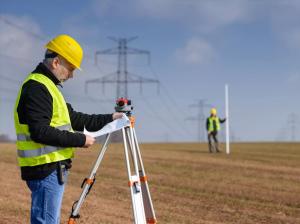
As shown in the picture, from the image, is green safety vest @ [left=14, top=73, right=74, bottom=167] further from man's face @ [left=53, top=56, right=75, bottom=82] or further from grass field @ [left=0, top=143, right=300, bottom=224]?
grass field @ [left=0, top=143, right=300, bottom=224]

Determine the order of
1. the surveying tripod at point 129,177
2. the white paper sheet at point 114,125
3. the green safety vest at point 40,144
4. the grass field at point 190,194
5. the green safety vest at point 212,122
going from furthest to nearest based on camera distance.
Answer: the green safety vest at point 212,122 < the grass field at point 190,194 < the surveying tripod at point 129,177 < the white paper sheet at point 114,125 < the green safety vest at point 40,144

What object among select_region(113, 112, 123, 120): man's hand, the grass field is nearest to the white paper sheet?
select_region(113, 112, 123, 120): man's hand

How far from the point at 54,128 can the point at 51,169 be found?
0.32m

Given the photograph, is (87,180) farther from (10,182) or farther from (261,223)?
(10,182)

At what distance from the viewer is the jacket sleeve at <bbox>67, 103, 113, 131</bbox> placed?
486 cm

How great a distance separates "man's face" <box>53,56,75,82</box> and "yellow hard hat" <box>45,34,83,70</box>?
4 centimetres

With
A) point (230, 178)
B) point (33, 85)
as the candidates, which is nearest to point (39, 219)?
point (33, 85)

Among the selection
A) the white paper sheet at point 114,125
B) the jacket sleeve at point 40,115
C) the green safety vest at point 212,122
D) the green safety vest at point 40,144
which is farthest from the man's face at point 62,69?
the green safety vest at point 212,122

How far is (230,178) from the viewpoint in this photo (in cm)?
1394

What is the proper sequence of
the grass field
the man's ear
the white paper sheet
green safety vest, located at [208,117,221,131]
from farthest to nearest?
1. green safety vest, located at [208,117,221,131]
2. the grass field
3. the white paper sheet
4. the man's ear

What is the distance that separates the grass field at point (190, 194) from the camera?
339 inches

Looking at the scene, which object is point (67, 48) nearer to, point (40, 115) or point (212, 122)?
point (40, 115)

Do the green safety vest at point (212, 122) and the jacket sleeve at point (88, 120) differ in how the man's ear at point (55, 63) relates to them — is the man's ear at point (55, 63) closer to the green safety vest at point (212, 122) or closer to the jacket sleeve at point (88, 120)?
the jacket sleeve at point (88, 120)

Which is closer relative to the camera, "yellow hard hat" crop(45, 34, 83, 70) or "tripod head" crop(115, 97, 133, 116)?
"yellow hard hat" crop(45, 34, 83, 70)
